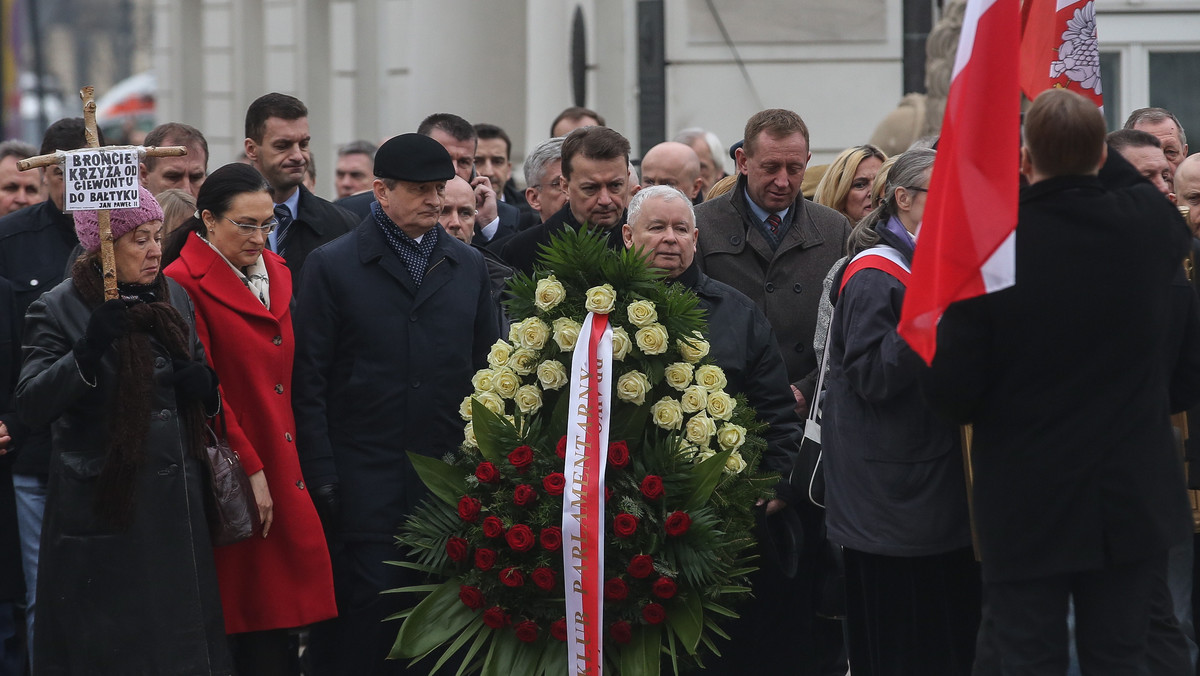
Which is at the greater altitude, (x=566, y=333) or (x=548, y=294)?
(x=548, y=294)

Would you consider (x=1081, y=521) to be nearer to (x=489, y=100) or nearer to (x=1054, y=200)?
(x=1054, y=200)

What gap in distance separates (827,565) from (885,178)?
1396 millimetres

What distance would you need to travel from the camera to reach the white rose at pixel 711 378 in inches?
209

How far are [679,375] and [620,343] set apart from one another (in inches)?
8.8

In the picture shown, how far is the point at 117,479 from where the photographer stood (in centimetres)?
491

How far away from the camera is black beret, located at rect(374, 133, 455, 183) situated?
18.4ft

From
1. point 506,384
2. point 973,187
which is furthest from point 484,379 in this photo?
point 973,187

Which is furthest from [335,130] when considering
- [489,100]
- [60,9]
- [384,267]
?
[60,9]

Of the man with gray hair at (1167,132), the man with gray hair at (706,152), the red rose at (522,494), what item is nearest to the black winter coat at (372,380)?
the red rose at (522,494)

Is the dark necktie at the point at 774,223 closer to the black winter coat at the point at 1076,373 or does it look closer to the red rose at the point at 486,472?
the red rose at the point at 486,472

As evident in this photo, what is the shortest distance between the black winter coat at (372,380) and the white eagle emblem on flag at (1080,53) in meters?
2.31

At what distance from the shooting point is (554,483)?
16.8 ft

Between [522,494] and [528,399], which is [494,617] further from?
[528,399]

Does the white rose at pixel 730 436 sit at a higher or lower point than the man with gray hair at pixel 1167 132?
lower
